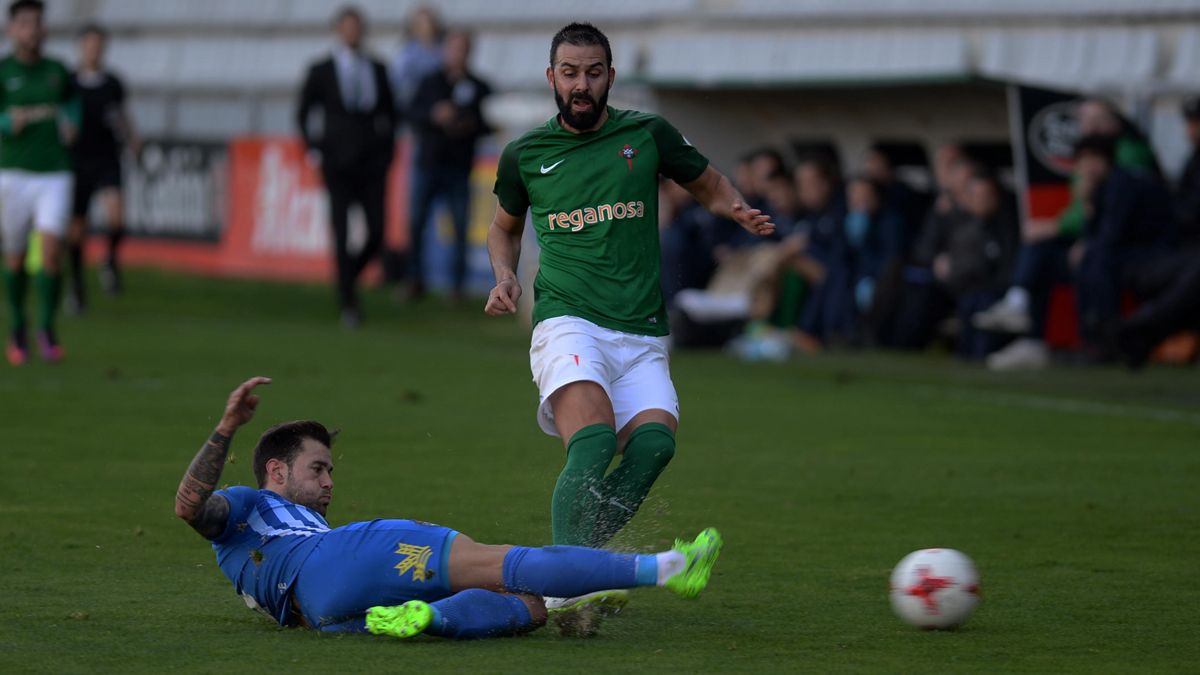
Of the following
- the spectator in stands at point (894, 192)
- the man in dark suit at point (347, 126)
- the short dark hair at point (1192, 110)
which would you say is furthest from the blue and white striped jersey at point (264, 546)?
the man in dark suit at point (347, 126)

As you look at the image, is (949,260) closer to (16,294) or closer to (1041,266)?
(1041,266)

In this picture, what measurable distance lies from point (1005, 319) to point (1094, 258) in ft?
2.92

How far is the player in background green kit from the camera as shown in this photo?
6.45 m

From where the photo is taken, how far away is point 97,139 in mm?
20344

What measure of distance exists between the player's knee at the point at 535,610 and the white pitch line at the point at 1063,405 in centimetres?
726

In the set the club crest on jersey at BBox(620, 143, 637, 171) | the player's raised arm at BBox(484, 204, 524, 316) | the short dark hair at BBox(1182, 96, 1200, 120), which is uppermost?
the club crest on jersey at BBox(620, 143, 637, 171)

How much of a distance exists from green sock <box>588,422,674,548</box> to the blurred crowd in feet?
29.5

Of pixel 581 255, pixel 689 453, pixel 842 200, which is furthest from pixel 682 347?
pixel 581 255

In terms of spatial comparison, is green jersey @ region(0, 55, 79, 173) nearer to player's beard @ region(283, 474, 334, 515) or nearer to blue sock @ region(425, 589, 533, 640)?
player's beard @ region(283, 474, 334, 515)

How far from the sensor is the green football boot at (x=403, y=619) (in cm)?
585

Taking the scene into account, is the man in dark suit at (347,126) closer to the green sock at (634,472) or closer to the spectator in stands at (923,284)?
the spectator in stands at (923,284)

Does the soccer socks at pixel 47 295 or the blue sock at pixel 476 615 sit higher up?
the blue sock at pixel 476 615

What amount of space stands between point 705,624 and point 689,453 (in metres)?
4.62

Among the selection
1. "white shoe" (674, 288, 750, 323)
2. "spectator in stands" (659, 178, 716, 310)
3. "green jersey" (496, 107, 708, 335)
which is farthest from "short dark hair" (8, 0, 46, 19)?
"green jersey" (496, 107, 708, 335)
